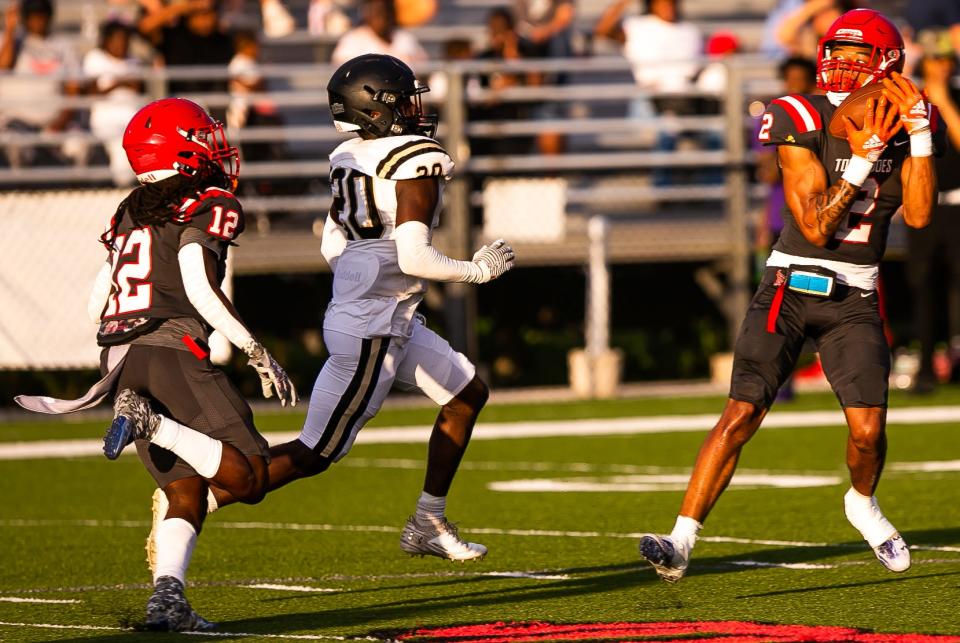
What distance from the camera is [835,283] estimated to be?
627 cm

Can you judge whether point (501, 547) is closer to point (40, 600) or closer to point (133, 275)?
point (40, 600)

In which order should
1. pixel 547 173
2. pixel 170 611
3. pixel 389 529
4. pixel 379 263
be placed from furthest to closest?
pixel 547 173 < pixel 389 529 < pixel 379 263 < pixel 170 611

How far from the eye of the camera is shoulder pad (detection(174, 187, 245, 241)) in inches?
230

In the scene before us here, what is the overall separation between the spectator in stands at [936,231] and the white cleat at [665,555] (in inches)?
299

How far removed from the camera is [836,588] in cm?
635

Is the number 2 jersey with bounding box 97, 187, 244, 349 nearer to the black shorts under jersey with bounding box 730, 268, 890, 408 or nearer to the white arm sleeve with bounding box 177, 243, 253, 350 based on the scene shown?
the white arm sleeve with bounding box 177, 243, 253, 350

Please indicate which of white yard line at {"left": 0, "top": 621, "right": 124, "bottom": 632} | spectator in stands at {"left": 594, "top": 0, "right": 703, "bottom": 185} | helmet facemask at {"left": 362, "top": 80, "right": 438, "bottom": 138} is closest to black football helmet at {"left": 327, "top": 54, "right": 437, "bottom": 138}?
helmet facemask at {"left": 362, "top": 80, "right": 438, "bottom": 138}

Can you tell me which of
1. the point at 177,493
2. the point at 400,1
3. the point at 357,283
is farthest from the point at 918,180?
the point at 400,1

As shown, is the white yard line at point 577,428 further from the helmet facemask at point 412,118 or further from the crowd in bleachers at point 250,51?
the helmet facemask at point 412,118

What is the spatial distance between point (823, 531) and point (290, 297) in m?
9.25

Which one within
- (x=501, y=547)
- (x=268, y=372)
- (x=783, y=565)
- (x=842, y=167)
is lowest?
(x=501, y=547)

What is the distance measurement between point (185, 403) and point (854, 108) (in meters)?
2.38

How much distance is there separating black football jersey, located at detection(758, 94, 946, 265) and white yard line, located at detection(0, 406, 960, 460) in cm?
598

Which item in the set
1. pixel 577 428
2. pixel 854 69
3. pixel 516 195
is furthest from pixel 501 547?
pixel 516 195
